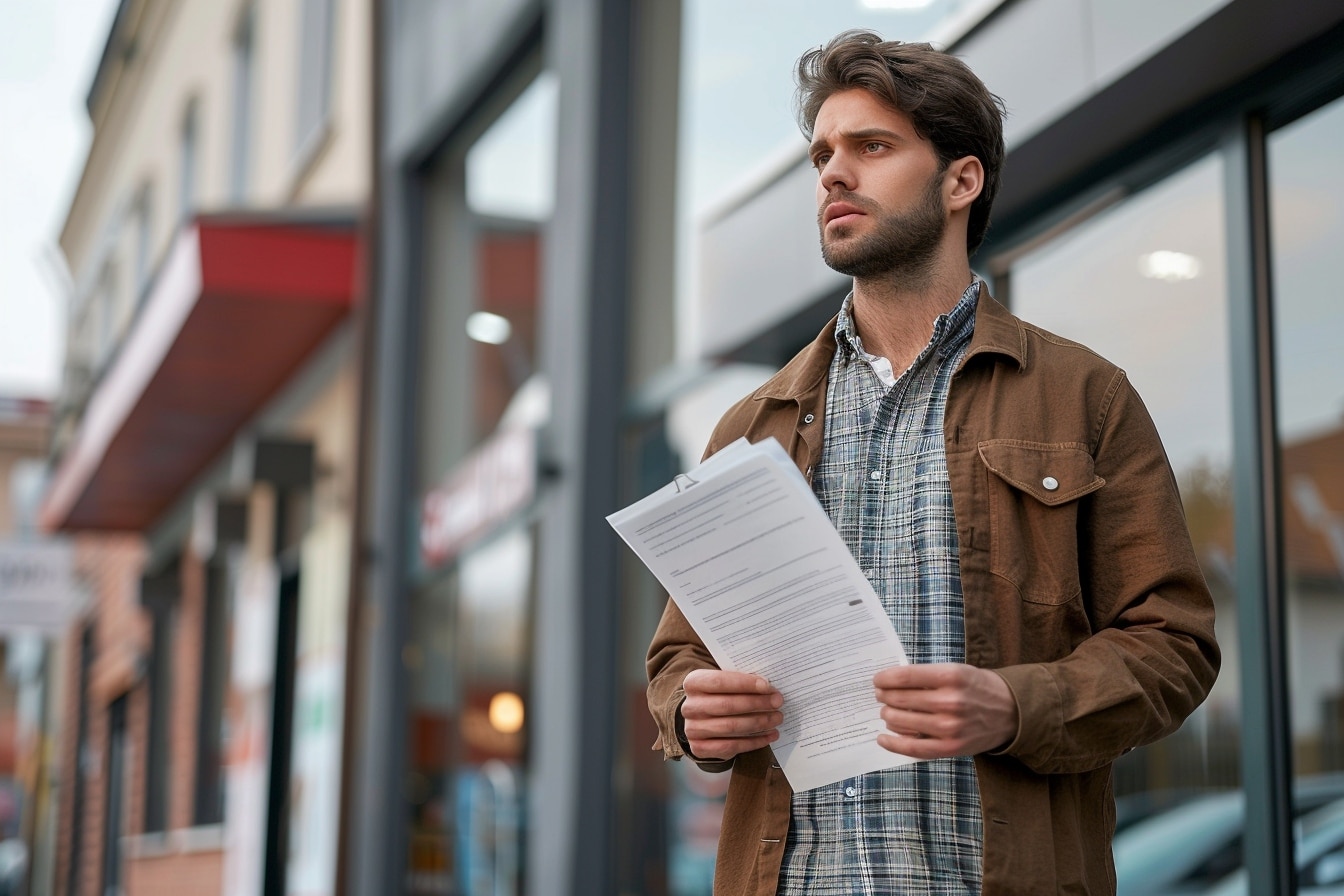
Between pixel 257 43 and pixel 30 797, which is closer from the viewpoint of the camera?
pixel 257 43

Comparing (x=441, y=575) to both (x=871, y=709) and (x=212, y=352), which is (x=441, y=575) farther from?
(x=871, y=709)

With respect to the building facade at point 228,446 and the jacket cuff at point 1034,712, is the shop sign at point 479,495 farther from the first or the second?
the jacket cuff at point 1034,712

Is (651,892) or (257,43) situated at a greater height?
(257,43)

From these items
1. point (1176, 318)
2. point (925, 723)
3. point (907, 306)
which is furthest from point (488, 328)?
point (925, 723)

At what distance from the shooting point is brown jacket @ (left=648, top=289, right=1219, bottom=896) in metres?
1.92

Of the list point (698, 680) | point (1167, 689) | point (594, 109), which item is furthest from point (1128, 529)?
point (594, 109)

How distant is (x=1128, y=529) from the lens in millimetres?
2020

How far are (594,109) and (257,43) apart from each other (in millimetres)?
6969

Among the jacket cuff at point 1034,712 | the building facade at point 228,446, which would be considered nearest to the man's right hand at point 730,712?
the jacket cuff at point 1034,712

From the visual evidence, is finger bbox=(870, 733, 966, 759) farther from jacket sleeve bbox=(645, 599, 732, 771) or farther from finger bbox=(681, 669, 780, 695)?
jacket sleeve bbox=(645, 599, 732, 771)

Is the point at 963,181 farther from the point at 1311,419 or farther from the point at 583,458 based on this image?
the point at 583,458

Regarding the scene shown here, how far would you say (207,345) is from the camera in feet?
34.2

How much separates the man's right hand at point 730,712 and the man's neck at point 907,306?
1.75 ft

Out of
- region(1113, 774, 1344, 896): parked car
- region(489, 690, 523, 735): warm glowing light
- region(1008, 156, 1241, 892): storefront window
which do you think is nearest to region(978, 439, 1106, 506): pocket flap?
region(1008, 156, 1241, 892): storefront window
